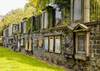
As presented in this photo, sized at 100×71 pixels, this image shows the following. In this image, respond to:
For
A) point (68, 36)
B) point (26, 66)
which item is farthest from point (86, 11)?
point (26, 66)

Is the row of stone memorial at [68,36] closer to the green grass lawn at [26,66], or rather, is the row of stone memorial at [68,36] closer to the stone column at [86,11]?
the stone column at [86,11]

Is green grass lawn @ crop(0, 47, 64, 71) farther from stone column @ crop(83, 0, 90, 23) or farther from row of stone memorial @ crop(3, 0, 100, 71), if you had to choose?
stone column @ crop(83, 0, 90, 23)

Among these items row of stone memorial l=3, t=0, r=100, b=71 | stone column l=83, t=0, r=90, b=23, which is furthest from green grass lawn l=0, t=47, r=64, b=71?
stone column l=83, t=0, r=90, b=23

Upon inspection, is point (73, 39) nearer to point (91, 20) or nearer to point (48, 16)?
point (91, 20)

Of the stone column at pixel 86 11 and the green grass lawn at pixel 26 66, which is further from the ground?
the stone column at pixel 86 11

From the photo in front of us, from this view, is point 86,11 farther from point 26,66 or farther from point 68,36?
point 26,66

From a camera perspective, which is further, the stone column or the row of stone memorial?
the stone column

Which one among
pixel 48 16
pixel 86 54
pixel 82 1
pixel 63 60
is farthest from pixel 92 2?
pixel 48 16

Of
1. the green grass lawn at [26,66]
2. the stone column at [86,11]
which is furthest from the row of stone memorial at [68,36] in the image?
the green grass lawn at [26,66]

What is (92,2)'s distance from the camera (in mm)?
13039

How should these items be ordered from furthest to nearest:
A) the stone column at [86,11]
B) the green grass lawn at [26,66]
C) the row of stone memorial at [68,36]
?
the green grass lawn at [26,66]
the stone column at [86,11]
the row of stone memorial at [68,36]

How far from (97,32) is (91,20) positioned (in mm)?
1139

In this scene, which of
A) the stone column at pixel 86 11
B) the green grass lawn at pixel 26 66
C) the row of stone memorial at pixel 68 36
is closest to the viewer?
the row of stone memorial at pixel 68 36

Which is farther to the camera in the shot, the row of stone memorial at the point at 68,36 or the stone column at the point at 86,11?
the stone column at the point at 86,11
